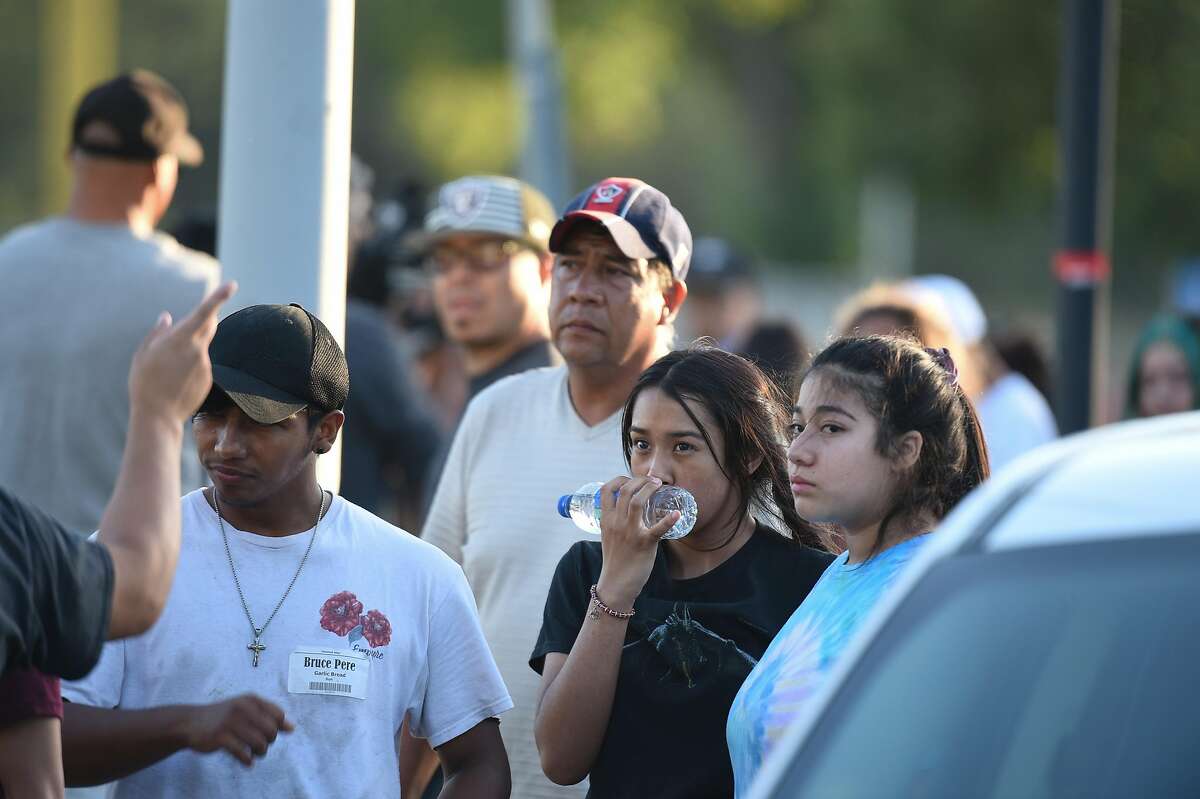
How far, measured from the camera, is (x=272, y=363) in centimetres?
321

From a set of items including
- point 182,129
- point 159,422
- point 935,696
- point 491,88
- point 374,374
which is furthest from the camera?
point 491,88

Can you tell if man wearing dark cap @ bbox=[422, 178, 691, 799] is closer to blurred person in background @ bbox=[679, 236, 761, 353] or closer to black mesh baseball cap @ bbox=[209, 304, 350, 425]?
black mesh baseball cap @ bbox=[209, 304, 350, 425]

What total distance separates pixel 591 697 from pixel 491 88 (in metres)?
33.1

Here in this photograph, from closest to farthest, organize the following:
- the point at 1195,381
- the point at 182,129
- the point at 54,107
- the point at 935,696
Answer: the point at 935,696, the point at 182,129, the point at 1195,381, the point at 54,107

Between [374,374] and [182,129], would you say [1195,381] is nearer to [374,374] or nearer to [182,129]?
[374,374]

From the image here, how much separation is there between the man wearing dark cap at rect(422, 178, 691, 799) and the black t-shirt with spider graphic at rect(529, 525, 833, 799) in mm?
573

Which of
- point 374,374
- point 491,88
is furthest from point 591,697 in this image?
point 491,88

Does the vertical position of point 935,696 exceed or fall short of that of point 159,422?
it falls short

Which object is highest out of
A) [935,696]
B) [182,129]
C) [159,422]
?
[182,129]

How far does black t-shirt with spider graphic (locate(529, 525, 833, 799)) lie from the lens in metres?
3.30

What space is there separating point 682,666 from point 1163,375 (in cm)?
441

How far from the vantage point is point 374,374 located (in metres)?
6.41

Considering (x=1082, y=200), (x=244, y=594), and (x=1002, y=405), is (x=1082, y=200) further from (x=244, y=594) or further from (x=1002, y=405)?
(x=244, y=594)

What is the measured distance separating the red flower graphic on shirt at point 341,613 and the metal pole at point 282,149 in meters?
0.87
